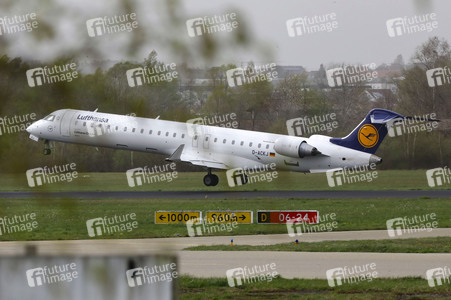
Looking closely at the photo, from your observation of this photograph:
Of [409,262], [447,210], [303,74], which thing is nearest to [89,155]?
[409,262]

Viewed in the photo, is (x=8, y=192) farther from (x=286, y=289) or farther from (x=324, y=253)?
(x=286, y=289)

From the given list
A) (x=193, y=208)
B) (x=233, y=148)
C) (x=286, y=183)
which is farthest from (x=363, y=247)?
(x=286, y=183)

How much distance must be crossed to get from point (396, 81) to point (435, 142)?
1117 centimetres

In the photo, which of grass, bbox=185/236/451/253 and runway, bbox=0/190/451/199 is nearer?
grass, bbox=185/236/451/253

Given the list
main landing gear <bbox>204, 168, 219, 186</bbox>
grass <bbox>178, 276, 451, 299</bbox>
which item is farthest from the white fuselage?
grass <bbox>178, 276, 451, 299</bbox>

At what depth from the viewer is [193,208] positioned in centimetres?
3747

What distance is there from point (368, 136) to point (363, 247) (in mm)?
23560

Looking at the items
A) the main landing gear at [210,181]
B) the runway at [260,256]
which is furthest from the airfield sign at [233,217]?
the main landing gear at [210,181]

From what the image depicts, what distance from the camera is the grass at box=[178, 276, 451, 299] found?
17375 mm

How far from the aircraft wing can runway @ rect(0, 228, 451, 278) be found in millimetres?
20452

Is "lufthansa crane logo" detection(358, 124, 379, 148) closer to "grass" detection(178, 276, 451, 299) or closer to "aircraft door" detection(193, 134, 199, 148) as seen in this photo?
"aircraft door" detection(193, 134, 199, 148)

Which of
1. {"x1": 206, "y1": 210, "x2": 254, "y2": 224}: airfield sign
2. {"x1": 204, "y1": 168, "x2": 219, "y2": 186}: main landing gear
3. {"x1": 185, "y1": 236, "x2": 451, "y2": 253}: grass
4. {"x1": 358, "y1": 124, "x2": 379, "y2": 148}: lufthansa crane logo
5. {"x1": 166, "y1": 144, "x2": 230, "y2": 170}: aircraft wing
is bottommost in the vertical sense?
{"x1": 185, "y1": 236, "x2": 451, "y2": 253}: grass

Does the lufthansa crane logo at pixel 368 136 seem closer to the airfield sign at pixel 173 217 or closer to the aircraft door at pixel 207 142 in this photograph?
the aircraft door at pixel 207 142

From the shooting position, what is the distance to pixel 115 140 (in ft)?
151
